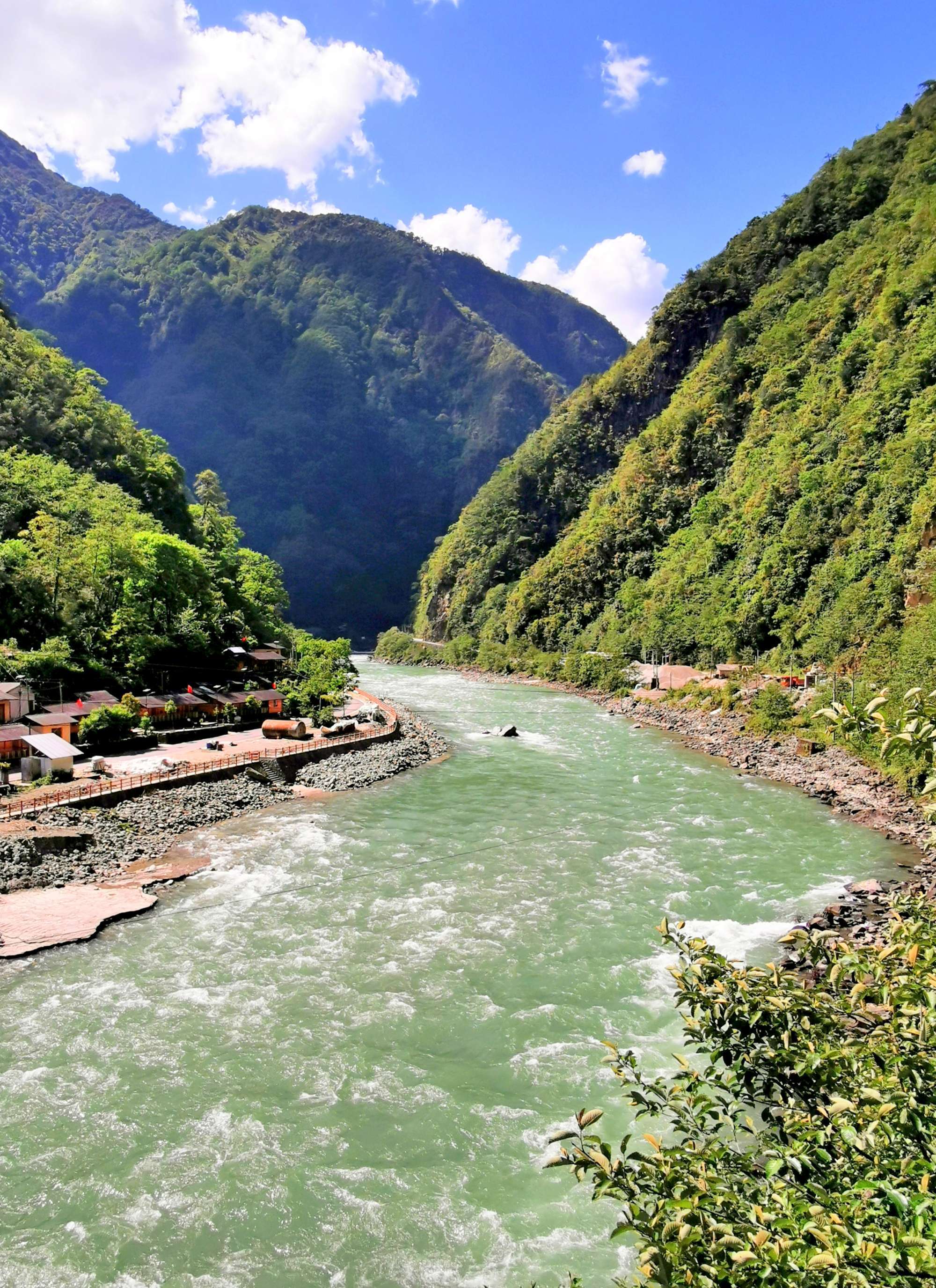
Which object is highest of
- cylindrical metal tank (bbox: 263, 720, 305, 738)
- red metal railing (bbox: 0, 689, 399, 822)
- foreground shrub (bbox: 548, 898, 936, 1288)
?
foreground shrub (bbox: 548, 898, 936, 1288)

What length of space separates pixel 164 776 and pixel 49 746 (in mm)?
4570

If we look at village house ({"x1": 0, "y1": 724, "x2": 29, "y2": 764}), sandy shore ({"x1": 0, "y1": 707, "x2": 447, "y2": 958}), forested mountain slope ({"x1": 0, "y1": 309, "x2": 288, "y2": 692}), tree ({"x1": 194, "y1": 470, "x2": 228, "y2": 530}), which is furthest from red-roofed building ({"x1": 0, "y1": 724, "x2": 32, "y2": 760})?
tree ({"x1": 194, "y1": 470, "x2": 228, "y2": 530})

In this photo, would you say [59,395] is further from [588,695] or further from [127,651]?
[588,695]

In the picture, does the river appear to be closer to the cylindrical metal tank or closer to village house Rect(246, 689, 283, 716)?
the cylindrical metal tank

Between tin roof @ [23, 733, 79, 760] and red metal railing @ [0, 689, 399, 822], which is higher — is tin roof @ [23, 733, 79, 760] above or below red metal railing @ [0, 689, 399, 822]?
above

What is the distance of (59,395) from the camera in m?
61.3

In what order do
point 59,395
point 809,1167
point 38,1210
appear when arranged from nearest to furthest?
point 809,1167 < point 38,1210 < point 59,395

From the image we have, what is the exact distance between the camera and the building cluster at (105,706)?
1150 inches

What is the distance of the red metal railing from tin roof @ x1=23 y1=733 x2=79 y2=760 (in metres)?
1.73

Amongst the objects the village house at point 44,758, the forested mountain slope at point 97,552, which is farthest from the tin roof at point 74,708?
the forested mountain slope at point 97,552

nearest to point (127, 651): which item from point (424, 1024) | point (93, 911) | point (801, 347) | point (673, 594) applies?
point (93, 911)

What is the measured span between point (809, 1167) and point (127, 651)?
1616 inches

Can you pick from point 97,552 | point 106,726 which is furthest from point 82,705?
point 97,552

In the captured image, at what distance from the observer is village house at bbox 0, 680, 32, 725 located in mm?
31094
